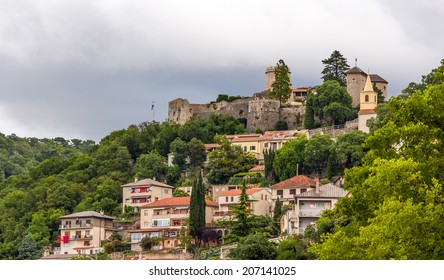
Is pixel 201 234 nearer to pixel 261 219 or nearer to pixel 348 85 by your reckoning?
pixel 261 219

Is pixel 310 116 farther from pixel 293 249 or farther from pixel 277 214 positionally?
pixel 293 249

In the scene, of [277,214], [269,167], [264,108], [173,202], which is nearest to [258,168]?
[269,167]

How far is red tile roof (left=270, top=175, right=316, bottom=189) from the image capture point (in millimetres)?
99144

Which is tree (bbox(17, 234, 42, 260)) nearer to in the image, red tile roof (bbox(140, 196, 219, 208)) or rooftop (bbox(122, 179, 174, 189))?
red tile roof (bbox(140, 196, 219, 208))

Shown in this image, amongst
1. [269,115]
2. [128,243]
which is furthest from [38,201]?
[269,115]

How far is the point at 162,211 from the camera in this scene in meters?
108

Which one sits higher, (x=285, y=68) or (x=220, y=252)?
(x=285, y=68)

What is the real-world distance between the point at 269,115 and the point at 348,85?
9693mm

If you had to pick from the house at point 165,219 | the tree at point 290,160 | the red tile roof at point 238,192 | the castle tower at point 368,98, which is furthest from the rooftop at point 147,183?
the castle tower at point 368,98

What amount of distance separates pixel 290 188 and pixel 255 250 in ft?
74.1

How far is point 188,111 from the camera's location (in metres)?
139

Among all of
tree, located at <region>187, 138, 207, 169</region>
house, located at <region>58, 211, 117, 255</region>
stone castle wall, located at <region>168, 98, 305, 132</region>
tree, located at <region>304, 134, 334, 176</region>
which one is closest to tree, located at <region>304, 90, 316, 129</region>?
stone castle wall, located at <region>168, 98, 305, 132</region>

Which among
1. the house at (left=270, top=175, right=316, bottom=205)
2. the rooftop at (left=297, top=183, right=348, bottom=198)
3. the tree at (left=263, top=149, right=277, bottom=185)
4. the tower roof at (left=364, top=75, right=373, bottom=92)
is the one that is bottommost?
the rooftop at (left=297, top=183, right=348, bottom=198)

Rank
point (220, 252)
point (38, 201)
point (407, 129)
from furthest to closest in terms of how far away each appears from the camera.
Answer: point (38, 201) < point (220, 252) < point (407, 129)
